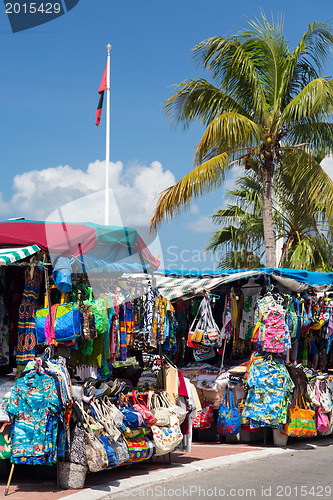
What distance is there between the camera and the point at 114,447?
7152 mm

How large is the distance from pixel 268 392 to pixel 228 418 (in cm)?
85

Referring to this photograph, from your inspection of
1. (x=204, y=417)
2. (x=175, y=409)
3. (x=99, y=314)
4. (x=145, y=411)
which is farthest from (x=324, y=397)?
(x=99, y=314)

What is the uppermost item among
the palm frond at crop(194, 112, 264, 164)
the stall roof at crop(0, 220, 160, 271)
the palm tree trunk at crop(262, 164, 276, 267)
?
the palm frond at crop(194, 112, 264, 164)

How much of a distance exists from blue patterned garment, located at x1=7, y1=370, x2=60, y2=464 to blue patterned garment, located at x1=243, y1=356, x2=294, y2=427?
4.12 meters

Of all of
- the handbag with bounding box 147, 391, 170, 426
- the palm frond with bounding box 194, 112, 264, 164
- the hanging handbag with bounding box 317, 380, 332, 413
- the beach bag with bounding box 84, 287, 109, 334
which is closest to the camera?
the beach bag with bounding box 84, 287, 109, 334

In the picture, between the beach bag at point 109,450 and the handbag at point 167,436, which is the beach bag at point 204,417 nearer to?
the handbag at point 167,436

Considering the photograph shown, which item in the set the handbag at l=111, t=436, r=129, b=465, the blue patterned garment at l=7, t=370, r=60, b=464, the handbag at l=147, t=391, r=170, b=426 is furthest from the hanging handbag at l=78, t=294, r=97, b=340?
the handbag at l=147, t=391, r=170, b=426

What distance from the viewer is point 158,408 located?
26.5ft

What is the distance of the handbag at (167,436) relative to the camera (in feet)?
25.4

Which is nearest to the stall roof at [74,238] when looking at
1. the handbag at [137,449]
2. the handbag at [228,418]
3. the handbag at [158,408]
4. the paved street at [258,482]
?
the handbag at [158,408]

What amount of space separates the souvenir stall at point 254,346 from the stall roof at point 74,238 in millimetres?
2249

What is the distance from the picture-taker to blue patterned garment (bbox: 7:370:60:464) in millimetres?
6375

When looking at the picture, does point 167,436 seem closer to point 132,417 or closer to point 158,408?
point 158,408

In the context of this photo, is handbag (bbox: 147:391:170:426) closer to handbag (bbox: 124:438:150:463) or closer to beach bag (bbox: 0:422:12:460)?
handbag (bbox: 124:438:150:463)
